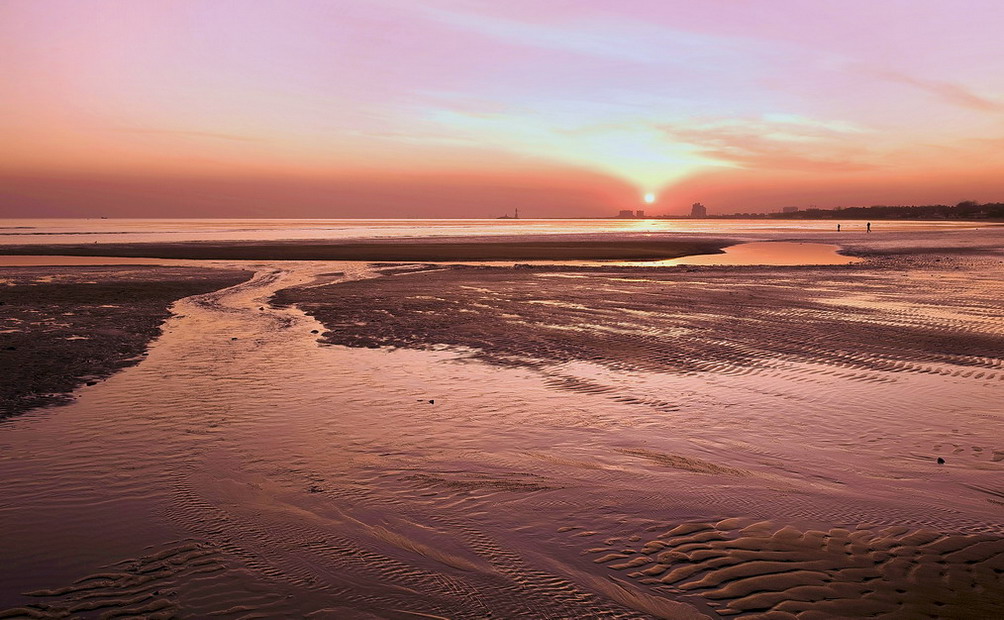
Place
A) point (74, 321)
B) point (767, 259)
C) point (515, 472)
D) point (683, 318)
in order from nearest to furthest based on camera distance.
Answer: point (515, 472), point (74, 321), point (683, 318), point (767, 259)

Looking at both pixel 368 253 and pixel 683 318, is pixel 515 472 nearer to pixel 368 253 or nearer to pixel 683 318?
pixel 683 318

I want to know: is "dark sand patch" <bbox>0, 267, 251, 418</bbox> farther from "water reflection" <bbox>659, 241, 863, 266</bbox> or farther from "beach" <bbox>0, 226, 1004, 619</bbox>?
"water reflection" <bbox>659, 241, 863, 266</bbox>

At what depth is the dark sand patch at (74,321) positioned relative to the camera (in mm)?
12953

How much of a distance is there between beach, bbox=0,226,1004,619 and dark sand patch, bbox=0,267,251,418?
245mm

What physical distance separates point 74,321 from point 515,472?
1785cm

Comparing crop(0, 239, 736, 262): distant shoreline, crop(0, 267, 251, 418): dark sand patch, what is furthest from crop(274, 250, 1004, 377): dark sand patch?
crop(0, 239, 736, 262): distant shoreline

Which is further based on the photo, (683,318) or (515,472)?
(683,318)

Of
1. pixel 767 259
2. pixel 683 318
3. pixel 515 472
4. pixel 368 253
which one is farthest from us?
pixel 368 253

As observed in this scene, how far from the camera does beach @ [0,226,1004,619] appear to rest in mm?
5594

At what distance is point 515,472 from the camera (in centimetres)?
827

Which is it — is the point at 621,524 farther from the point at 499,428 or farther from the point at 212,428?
the point at 212,428

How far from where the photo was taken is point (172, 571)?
19.3 ft

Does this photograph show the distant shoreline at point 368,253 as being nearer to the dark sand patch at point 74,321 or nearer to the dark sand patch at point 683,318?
the dark sand patch at point 74,321

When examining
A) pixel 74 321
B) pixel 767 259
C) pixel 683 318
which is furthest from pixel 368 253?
pixel 683 318
